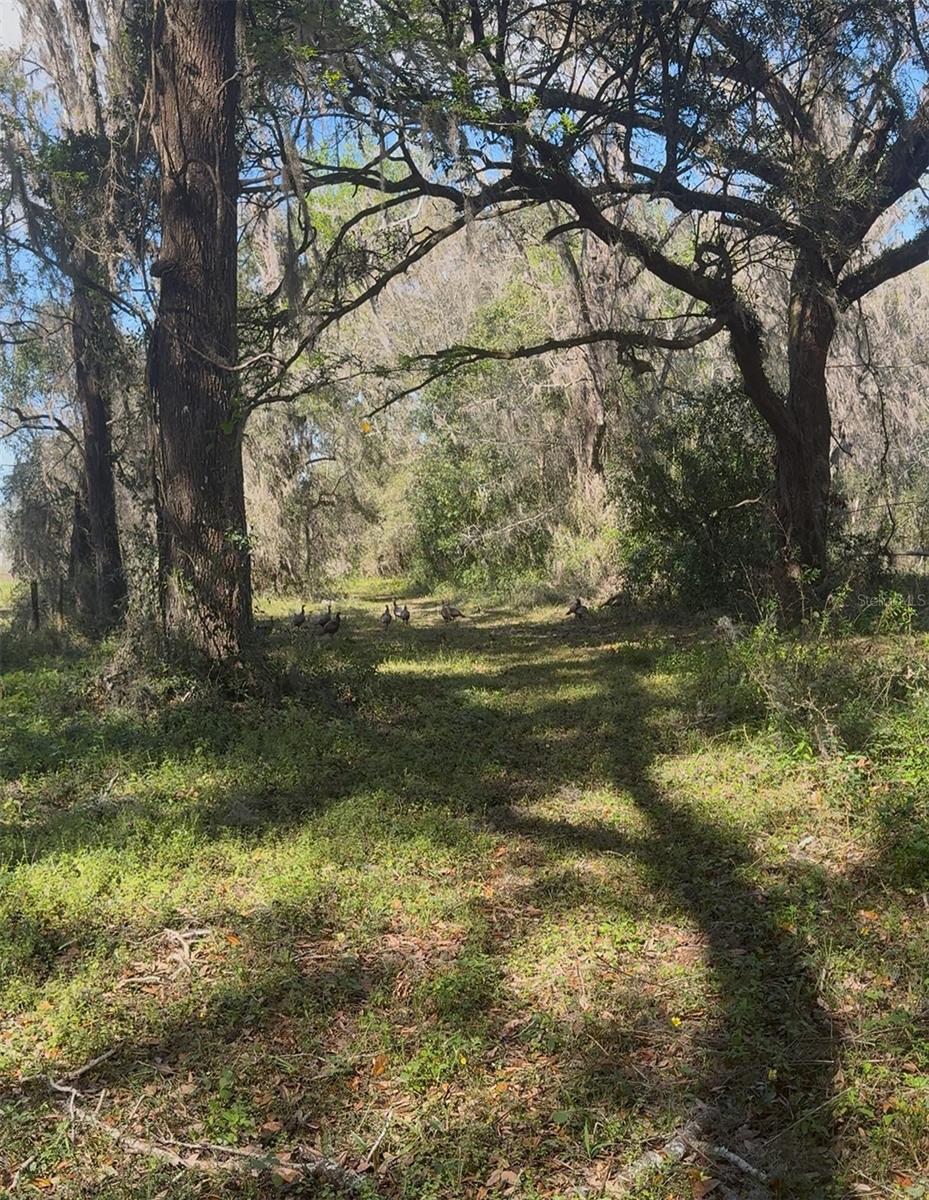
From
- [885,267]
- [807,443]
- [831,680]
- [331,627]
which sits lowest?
[831,680]

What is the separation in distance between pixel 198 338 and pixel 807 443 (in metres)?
6.30

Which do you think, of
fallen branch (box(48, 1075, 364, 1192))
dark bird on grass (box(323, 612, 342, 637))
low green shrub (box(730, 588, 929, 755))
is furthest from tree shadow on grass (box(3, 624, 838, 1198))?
dark bird on grass (box(323, 612, 342, 637))

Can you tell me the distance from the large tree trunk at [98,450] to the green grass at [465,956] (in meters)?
6.08

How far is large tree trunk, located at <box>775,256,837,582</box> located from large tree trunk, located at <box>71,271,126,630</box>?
27.4ft

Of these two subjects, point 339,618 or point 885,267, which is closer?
point 885,267

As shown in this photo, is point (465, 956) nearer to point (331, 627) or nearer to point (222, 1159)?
point (222, 1159)

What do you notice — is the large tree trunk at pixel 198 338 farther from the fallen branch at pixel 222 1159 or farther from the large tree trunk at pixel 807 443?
the large tree trunk at pixel 807 443

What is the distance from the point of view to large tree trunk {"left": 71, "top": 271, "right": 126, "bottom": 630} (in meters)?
12.0

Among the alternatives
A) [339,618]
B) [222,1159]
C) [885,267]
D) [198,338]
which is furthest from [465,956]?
[885,267]

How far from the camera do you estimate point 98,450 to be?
1280cm

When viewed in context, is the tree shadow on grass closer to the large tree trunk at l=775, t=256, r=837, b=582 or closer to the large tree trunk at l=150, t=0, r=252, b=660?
the large tree trunk at l=150, t=0, r=252, b=660

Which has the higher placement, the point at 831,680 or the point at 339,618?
the point at 339,618

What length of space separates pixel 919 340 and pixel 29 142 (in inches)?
916

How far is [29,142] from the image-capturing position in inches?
448
